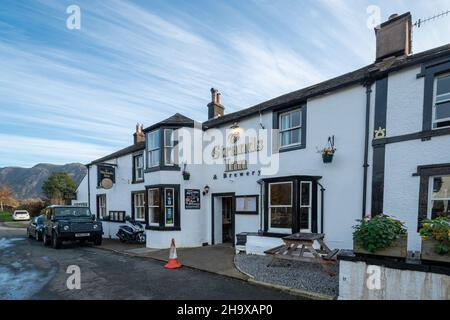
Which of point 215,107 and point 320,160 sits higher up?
point 215,107

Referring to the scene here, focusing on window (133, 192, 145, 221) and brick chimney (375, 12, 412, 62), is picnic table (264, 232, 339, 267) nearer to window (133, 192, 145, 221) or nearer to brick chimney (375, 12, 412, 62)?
brick chimney (375, 12, 412, 62)

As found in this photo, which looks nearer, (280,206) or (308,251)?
(308,251)

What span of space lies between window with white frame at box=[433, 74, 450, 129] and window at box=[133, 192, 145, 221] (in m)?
13.2

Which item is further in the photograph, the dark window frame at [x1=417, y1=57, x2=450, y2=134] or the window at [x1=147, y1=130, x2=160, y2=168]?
the window at [x1=147, y1=130, x2=160, y2=168]

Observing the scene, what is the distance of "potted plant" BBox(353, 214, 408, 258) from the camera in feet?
14.1

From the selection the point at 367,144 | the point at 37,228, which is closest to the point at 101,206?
the point at 37,228

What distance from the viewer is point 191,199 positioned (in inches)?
467

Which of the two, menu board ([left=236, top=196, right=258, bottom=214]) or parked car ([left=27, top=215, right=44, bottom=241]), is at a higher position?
menu board ([left=236, top=196, right=258, bottom=214])

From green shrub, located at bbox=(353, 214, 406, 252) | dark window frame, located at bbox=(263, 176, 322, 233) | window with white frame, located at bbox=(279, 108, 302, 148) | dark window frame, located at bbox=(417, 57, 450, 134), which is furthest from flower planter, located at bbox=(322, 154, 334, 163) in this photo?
green shrub, located at bbox=(353, 214, 406, 252)

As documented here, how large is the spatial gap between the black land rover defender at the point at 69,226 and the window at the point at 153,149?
445 centimetres

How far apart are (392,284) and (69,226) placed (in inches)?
519

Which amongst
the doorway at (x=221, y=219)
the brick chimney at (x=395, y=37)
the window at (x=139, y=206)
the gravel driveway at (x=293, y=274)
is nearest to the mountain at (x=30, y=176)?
the window at (x=139, y=206)

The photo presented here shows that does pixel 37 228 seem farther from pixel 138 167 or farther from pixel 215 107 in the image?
pixel 215 107

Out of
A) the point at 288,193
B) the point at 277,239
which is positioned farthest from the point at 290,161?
the point at 277,239
